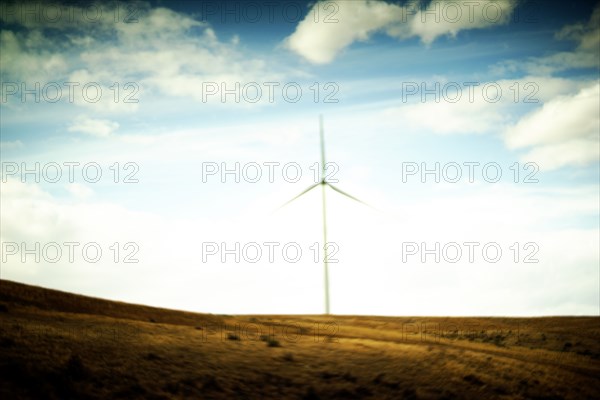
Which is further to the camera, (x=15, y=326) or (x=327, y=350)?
(x=327, y=350)

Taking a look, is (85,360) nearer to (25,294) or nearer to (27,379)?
(27,379)

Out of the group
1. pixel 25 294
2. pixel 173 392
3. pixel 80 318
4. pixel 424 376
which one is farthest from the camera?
pixel 25 294

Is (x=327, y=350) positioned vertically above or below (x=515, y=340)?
above

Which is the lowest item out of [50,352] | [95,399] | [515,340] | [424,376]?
[515,340]

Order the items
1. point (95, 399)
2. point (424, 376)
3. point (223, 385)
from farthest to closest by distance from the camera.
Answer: point (424, 376), point (223, 385), point (95, 399)

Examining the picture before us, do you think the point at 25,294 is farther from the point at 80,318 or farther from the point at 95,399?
the point at 95,399

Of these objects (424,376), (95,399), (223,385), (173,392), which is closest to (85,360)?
(95,399)
